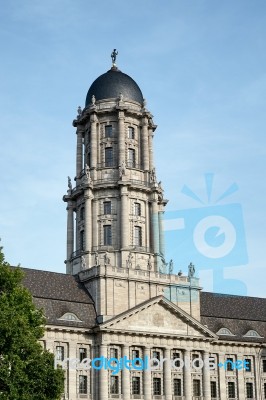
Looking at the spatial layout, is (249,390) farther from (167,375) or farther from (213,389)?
(167,375)

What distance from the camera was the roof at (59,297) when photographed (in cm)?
8131

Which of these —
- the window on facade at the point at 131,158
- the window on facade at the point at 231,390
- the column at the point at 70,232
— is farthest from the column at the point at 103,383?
the window on facade at the point at 131,158

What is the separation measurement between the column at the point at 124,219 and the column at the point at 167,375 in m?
14.3

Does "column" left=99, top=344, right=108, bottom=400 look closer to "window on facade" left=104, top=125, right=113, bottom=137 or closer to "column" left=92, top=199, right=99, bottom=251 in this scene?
"column" left=92, top=199, right=99, bottom=251

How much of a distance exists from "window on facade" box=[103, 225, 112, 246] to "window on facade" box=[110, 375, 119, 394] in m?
17.9

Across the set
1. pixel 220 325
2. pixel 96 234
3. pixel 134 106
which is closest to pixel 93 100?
pixel 134 106

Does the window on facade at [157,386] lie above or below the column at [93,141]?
below

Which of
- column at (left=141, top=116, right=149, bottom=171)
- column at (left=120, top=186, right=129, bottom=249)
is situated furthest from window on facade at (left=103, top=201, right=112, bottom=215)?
column at (left=141, top=116, right=149, bottom=171)

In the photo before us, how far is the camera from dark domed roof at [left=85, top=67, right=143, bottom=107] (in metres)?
99.2

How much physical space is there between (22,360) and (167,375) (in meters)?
32.5

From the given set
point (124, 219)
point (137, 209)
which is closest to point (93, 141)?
point (137, 209)

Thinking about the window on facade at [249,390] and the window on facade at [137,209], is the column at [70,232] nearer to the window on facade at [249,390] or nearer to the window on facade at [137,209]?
the window on facade at [137,209]

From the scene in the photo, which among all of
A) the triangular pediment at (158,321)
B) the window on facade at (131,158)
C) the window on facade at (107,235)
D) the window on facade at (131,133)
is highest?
the window on facade at (131,133)

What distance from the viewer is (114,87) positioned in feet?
326
